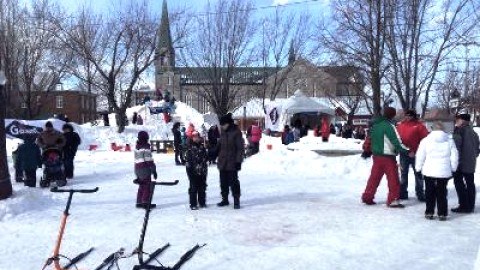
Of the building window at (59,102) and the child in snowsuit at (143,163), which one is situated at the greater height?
the building window at (59,102)

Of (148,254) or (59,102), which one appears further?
(59,102)

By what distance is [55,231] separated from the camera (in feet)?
28.9

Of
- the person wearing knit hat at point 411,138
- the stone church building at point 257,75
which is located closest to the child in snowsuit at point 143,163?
the person wearing knit hat at point 411,138

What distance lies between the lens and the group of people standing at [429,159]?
9.14 metres

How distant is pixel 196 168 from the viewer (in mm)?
10469

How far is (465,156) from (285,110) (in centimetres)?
2480

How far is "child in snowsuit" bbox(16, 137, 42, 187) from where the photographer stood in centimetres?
1461

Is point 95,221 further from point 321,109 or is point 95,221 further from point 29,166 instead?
point 321,109

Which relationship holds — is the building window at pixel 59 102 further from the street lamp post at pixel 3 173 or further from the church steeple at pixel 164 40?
the street lamp post at pixel 3 173

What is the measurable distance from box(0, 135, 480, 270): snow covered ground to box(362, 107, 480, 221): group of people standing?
0.30 metres

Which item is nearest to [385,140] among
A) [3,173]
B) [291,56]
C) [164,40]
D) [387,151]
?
[387,151]

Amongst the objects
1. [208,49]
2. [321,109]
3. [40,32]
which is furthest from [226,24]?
[40,32]

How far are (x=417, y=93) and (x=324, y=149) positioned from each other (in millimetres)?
6468

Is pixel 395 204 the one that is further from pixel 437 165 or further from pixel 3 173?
pixel 3 173
